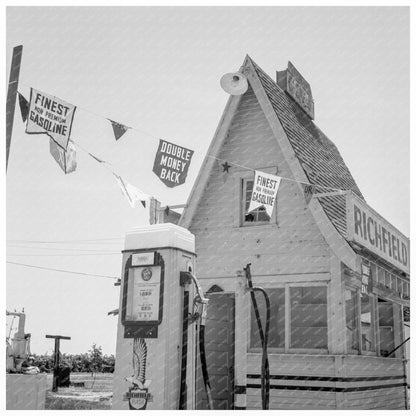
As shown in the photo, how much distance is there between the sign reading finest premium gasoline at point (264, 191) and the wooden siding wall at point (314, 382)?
2.92 metres

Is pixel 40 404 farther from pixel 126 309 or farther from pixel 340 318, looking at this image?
pixel 340 318

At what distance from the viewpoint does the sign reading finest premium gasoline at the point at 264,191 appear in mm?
10516

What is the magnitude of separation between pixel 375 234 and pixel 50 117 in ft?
22.1

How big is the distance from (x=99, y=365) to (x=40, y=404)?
3485cm

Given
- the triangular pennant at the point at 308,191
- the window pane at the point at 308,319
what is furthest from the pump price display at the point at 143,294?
the window pane at the point at 308,319

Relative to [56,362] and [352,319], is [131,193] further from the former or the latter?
[56,362]

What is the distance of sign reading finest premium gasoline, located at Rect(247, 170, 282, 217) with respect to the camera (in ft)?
34.5

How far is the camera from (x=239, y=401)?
7.88 m

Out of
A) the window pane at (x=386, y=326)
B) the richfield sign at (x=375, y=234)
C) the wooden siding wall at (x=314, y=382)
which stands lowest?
the wooden siding wall at (x=314, y=382)

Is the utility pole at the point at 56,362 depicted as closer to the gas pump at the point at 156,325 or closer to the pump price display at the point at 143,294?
the gas pump at the point at 156,325

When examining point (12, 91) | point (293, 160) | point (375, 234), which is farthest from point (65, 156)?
point (375, 234)

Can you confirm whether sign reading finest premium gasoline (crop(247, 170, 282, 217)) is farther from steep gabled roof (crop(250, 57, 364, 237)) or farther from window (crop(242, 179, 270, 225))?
window (crop(242, 179, 270, 225))

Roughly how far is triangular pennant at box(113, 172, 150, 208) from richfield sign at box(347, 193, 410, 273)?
3956 millimetres

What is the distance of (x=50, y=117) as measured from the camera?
29.8 ft
